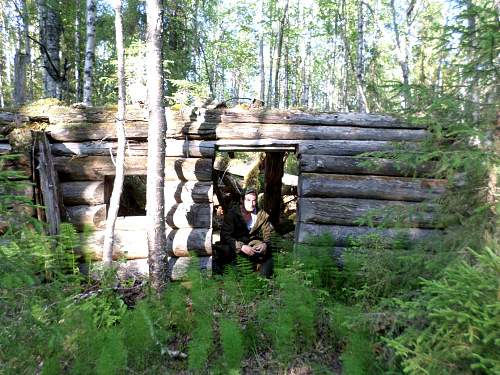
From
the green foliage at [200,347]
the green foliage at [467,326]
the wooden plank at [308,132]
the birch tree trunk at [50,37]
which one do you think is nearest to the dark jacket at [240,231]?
the wooden plank at [308,132]

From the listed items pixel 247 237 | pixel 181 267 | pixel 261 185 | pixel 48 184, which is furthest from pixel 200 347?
pixel 261 185

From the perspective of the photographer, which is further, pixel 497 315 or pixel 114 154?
pixel 114 154

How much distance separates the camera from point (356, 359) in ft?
10.7

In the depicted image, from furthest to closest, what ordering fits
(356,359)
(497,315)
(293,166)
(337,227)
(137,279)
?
(293,166) → (337,227) → (137,279) → (356,359) → (497,315)

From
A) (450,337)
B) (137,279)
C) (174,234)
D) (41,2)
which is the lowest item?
(137,279)

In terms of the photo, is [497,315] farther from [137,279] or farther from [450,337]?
[137,279]

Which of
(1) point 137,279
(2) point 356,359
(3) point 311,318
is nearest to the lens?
(2) point 356,359

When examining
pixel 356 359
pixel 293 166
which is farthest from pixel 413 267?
pixel 293 166

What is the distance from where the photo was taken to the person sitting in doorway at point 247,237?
20.8ft

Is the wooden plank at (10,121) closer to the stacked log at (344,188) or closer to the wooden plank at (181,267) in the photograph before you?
the wooden plank at (181,267)

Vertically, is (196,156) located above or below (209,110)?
below

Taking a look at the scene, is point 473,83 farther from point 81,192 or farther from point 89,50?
point 89,50

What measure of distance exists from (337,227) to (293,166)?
7598 millimetres

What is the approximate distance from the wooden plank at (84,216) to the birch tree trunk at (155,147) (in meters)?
1.50
